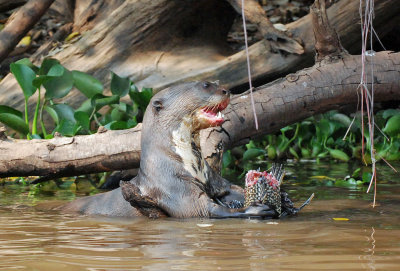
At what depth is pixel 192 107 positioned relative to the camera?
404 centimetres

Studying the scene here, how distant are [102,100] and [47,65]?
0.55 meters

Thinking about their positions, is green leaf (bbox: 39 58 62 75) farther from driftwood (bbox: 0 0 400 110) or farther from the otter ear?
the otter ear

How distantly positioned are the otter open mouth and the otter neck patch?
0.27 feet

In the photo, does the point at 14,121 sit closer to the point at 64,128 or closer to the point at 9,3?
the point at 64,128

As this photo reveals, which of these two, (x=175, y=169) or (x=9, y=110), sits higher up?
(x=9, y=110)

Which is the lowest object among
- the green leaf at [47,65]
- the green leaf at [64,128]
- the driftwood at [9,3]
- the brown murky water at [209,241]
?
the brown murky water at [209,241]

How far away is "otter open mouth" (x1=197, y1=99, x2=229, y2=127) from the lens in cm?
400

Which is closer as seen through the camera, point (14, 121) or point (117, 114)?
point (14, 121)

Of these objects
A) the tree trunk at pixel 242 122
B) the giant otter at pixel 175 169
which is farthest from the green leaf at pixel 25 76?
the giant otter at pixel 175 169

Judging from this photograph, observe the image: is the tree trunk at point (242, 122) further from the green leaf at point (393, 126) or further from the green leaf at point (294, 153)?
the green leaf at point (294, 153)

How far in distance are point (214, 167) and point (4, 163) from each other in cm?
154

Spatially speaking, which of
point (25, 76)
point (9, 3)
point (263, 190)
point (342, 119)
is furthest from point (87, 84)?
point (9, 3)

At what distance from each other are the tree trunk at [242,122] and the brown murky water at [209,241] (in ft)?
2.20

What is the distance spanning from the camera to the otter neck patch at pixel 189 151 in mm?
3929
